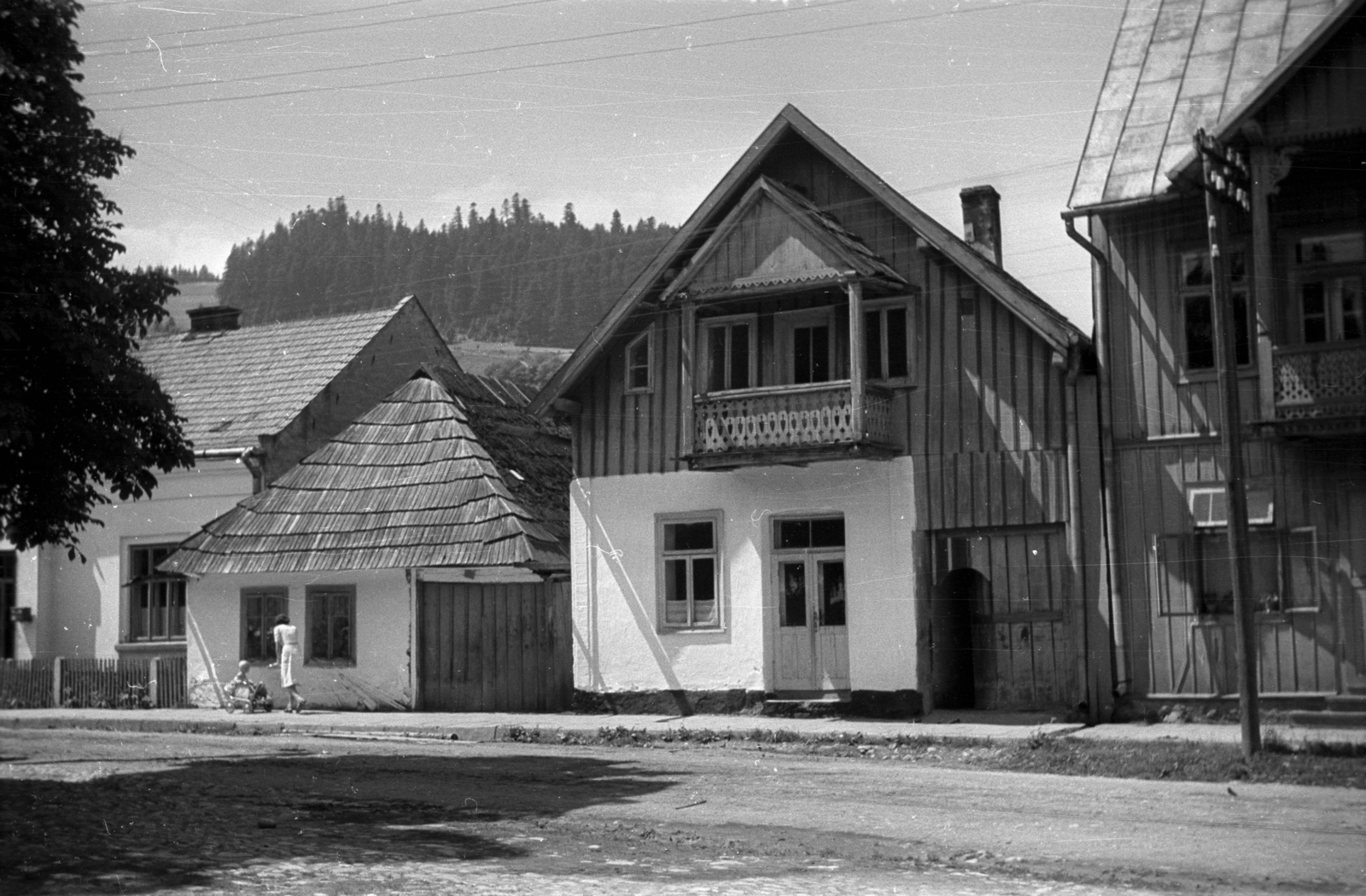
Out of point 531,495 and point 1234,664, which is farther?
point 531,495

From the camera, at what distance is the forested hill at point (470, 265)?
69.6 feet

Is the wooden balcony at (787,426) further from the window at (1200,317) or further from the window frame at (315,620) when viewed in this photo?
the window frame at (315,620)

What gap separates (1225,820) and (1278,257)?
8.65 meters

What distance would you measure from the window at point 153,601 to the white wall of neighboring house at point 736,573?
31.6ft

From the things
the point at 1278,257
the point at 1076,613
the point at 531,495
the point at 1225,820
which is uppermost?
the point at 1278,257

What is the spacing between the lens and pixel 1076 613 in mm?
19469

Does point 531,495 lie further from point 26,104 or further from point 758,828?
point 758,828

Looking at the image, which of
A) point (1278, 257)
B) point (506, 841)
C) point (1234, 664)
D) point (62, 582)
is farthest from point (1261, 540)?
point (62, 582)

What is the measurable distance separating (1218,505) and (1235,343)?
2005 mm

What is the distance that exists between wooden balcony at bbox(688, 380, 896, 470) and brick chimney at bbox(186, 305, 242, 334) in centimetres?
1665

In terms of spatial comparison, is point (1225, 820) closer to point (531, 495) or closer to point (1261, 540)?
point (1261, 540)

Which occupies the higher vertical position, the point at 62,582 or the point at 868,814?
the point at 62,582

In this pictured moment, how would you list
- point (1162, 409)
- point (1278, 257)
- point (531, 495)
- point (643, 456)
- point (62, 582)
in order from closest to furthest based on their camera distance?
point (1278, 257), point (1162, 409), point (643, 456), point (531, 495), point (62, 582)

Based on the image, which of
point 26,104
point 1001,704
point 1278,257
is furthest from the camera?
point 1001,704
